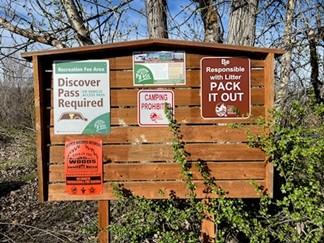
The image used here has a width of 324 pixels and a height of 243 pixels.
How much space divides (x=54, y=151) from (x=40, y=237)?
2.56 metres

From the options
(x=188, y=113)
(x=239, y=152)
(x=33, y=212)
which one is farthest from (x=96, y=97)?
(x=33, y=212)

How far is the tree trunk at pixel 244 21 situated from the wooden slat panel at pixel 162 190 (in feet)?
5.72

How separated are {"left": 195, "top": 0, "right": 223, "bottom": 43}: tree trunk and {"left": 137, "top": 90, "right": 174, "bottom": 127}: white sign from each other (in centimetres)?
175

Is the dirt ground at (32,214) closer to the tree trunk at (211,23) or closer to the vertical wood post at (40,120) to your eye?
the vertical wood post at (40,120)

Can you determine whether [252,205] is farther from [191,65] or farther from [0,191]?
[0,191]

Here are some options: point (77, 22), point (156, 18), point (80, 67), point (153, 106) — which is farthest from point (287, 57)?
point (80, 67)

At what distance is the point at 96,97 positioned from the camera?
4.59 meters

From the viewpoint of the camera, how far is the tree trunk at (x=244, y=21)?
19.2ft

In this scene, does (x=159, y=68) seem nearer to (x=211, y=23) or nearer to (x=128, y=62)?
(x=128, y=62)

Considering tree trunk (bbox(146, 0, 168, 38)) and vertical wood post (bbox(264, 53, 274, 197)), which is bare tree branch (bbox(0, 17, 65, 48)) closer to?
tree trunk (bbox(146, 0, 168, 38))

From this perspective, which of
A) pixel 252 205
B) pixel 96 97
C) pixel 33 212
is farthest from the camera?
pixel 33 212

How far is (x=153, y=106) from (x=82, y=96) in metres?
0.55

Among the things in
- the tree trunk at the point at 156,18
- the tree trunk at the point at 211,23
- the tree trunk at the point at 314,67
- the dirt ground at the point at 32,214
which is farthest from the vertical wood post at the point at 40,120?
the tree trunk at the point at 314,67

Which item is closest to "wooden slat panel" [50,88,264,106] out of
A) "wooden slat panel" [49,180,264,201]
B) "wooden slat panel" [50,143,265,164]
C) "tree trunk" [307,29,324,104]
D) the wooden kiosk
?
the wooden kiosk
